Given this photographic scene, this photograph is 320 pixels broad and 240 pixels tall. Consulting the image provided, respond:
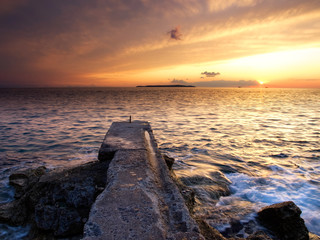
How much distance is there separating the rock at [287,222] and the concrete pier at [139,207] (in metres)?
2.24

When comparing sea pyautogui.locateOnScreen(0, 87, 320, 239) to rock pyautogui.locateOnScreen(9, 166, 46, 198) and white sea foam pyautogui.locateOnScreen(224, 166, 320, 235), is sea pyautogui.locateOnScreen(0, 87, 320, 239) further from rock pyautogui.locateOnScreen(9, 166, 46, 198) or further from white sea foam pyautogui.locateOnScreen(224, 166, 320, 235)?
rock pyautogui.locateOnScreen(9, 166, 46, 198)

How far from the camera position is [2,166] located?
7.00 m

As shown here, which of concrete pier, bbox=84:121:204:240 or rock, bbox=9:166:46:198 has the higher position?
concrete pier, bbox=84:121:204:240

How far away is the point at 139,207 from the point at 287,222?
2.91 metres

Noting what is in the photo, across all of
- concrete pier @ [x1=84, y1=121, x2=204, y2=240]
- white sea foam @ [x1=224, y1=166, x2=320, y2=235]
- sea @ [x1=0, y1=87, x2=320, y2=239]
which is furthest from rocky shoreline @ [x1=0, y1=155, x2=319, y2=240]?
white sea foam @ [x1=224, y1=166, x2=320, y2=235]

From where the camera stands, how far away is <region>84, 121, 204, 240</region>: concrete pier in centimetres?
195

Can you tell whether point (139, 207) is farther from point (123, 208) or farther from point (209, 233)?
point (209, 233)

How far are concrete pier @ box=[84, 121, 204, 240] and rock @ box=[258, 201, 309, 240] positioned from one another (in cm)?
224

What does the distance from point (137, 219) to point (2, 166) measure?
23.6 ft

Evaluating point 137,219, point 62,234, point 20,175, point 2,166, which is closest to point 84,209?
point 62,234

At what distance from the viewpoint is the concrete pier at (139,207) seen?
195 centimetres

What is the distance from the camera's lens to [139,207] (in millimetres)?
2303

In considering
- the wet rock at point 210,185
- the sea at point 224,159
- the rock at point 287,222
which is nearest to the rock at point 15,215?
the sea at point 224,159

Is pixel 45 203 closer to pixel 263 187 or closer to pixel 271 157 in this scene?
pixel 263 187
